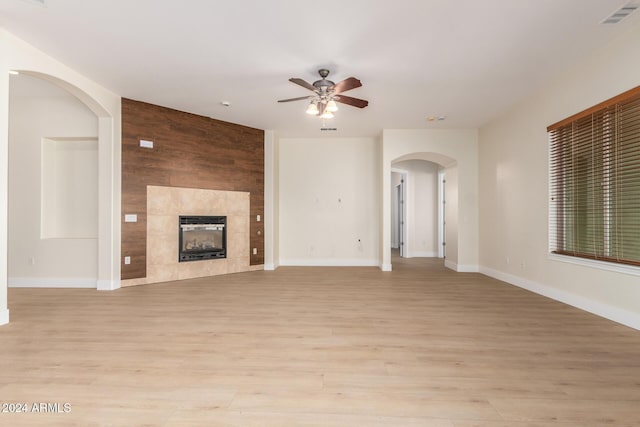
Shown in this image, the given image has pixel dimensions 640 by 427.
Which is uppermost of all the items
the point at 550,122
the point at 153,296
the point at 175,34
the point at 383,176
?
the point at 175,34

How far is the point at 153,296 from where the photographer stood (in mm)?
4375

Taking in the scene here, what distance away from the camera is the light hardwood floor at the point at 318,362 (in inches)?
66.8

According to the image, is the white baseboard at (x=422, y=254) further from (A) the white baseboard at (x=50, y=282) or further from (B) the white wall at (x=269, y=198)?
(A) the white baseboard at (x=50, y=282)

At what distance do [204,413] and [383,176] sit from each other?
5.67 m

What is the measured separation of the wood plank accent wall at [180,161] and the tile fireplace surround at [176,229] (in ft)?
0.34

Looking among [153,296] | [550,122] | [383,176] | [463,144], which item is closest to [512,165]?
[550,122]

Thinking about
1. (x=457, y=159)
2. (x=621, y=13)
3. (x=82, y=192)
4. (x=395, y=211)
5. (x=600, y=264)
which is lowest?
(x=600, y=264)

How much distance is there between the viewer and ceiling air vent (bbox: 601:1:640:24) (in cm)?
275

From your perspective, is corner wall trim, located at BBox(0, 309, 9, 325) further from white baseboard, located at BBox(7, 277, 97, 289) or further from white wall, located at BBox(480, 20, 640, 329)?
white wall, located at BBox(480, 20, 640, 329)

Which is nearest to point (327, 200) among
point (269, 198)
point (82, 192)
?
point (269, 198)

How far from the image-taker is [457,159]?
6.67 metres

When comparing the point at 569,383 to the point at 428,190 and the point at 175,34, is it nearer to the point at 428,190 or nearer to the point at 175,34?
the point at 175,34

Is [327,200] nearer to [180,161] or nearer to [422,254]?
[180,161]

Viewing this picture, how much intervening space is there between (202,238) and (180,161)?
148 centimetres
